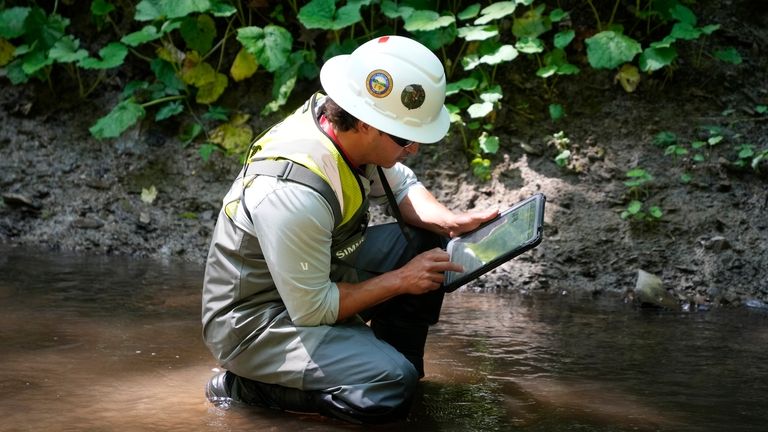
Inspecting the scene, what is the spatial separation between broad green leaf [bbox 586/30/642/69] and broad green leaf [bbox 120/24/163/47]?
301 cm

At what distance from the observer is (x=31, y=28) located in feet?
21.9

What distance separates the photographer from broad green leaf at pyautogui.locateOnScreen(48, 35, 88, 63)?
20.9 ft

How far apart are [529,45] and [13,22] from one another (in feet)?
12.5

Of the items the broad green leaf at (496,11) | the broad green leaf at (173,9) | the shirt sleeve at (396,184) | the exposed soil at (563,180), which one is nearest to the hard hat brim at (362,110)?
the shirt sleeve at (396,184)

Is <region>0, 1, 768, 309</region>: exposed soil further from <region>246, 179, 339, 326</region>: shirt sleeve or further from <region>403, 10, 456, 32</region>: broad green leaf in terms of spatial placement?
<region>246, 179, 339, 326</region>: shirt sleeve

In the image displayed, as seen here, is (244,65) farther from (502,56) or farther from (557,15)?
(557,15)

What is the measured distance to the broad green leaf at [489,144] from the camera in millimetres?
5590

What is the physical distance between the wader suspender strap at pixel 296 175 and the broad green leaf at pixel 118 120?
3.60 m

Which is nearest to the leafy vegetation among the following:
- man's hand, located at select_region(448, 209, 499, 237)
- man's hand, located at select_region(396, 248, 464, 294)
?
man's hand, located at select_region(448, 209, 499, 237)

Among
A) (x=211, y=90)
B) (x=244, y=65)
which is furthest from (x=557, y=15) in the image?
(x=211, y=90)

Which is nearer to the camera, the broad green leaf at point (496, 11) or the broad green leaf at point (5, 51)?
the broad green leaf at point (496, 11)

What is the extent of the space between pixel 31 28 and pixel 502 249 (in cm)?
504

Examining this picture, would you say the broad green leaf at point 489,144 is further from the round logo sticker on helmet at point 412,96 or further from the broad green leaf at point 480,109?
the round logo sticker on helmet at point 412,96

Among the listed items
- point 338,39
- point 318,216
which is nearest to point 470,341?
point 318,216
